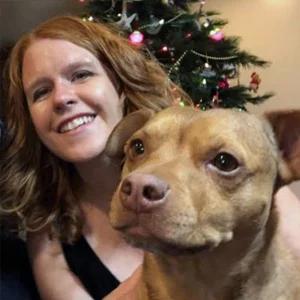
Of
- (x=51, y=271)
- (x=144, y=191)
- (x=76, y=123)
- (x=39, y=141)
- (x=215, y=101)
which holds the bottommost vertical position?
(x=215, y=101)

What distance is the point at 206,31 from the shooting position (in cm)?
287

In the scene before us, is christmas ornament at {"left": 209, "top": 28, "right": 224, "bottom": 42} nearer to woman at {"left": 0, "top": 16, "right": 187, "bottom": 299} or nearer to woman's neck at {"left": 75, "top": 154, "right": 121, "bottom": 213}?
woman at {"left": 0, "top": 16, "right": 187, "bottom": 299}

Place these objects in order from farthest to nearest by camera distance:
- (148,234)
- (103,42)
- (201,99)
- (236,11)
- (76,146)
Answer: (236,11) < (201,99) < (103,42) < (76,146) < (148,234)

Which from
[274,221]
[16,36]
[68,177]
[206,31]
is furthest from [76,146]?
[16,36]

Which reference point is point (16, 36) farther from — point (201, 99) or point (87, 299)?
point (87, 299)

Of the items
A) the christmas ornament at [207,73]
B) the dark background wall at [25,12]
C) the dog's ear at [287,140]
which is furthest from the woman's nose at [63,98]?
the dark background wall at [25,12]

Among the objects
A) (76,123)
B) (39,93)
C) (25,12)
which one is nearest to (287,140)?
(76,123)

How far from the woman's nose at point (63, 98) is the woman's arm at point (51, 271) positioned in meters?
0.47

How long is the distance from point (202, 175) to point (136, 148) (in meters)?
0.20

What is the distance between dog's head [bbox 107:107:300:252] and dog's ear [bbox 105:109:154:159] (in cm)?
3

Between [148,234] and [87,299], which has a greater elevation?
[148,234]

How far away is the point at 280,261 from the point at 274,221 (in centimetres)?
10

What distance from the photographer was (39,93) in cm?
195

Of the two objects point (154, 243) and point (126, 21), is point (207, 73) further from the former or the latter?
point (154, 243)
